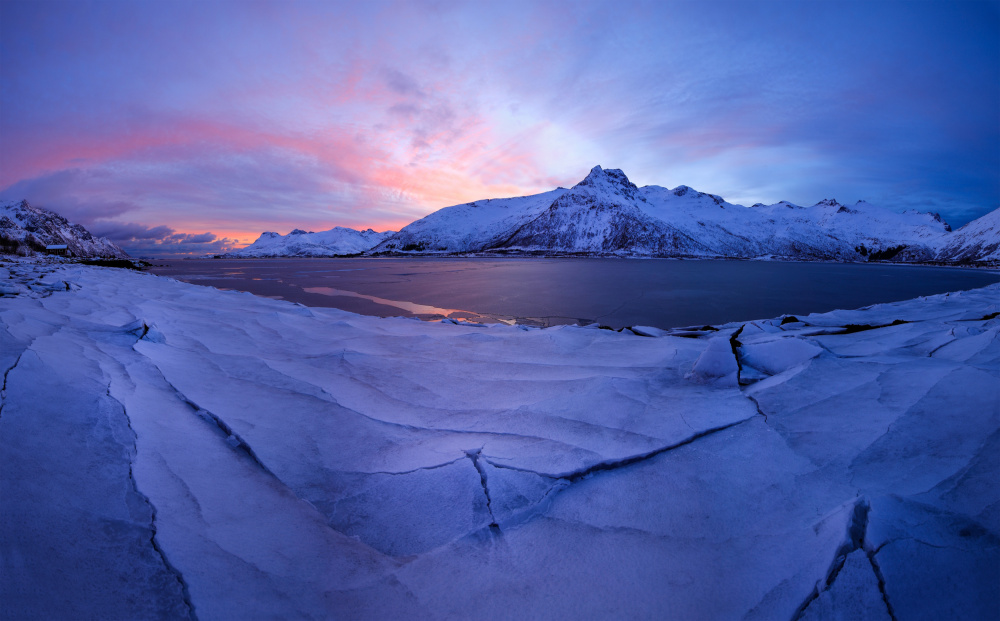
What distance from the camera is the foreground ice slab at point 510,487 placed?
3.65 ft

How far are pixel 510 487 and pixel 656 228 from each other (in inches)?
4689

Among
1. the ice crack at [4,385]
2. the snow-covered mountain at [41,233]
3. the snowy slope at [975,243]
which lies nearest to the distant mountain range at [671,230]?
the snowy slope at [975,243]

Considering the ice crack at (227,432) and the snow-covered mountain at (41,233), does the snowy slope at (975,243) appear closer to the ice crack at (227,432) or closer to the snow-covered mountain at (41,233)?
the ice crack at (227,432)

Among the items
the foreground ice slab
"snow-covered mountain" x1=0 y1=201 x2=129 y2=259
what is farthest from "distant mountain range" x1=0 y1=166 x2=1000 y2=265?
the foreground ice slab

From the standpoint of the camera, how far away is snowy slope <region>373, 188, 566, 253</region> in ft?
418

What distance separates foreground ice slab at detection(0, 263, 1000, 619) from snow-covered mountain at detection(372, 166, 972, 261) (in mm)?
95399

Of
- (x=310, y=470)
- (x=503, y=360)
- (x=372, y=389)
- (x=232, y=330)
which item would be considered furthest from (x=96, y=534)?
(x=232, y=330)

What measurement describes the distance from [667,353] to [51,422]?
148 inches

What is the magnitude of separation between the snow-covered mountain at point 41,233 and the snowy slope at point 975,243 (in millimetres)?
148463

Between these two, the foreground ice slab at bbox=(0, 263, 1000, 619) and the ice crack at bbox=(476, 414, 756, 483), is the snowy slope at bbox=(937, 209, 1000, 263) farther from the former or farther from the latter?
the ice crack at bbox=(476, 414, 756, 483)

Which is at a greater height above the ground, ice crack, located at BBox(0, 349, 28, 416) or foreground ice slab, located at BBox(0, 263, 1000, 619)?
ice crack, located at BBox(0, 349, 28, 416)

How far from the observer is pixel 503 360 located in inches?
127

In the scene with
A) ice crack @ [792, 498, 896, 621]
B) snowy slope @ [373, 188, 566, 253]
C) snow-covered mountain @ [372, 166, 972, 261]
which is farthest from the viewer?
snowy slope @ [373, 188, 566, 253]

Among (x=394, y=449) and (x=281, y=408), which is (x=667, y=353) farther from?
(x=281, y=408)
